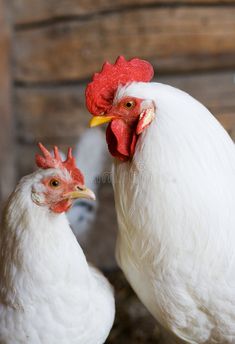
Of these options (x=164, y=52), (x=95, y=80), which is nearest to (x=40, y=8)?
(x=164, y=52)

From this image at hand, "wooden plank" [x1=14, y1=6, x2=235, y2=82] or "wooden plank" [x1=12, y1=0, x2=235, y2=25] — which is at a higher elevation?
"wooden plank" [x1=12, y1=0, x2=235, y2=25]

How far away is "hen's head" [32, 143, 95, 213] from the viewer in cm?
131

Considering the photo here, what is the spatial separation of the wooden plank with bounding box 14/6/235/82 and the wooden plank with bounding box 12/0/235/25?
26 millimetres

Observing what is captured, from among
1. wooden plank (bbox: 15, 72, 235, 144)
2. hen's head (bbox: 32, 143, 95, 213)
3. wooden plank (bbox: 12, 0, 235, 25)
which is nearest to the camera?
hen's head (bbox: 32, 143, 95, 213)

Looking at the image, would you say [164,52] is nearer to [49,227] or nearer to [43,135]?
[43,135]

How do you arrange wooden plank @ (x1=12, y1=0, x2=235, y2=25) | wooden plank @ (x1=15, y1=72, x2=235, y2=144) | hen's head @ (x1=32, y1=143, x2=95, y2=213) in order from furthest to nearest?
wooden plank @ (x1=15, y1=72, x2=235, y2=144) → wooden plank @ (x1=12, y1=0, x2=235, y2=25) → hen's head @ (x1=32, y1=143, x2=95, y2=213)

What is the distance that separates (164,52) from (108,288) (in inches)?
43.7

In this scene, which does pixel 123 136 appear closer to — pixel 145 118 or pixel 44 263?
pixel 145 118

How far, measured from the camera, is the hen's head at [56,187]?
1.31m

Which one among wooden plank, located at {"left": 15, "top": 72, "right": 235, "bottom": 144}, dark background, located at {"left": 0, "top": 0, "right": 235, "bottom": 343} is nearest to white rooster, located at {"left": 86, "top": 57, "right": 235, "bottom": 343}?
dark background, located at {"left": 0, "top": 0, "right": 235, "bottom": 343}

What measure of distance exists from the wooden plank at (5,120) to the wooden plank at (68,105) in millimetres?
68

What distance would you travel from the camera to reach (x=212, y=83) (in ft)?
7.91

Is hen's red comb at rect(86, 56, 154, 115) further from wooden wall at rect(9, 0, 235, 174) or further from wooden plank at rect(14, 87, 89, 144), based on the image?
wooden plank at rect(14, 87, 89, 144)

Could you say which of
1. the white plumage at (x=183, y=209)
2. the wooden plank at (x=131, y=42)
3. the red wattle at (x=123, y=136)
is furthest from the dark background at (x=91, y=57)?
the red wattle at (x=123, y=136)
